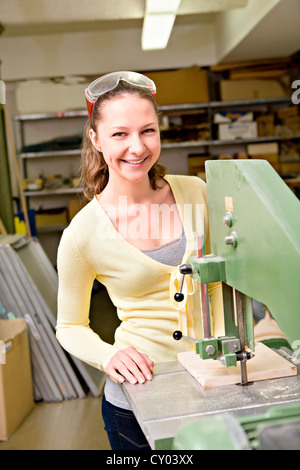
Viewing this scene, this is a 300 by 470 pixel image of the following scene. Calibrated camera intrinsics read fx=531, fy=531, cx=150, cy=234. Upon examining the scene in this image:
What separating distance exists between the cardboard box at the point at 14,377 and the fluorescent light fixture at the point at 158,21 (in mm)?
2579

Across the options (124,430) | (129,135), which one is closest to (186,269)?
(129,135)

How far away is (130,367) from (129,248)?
308 millimetres

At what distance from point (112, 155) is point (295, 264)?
0.58 metres

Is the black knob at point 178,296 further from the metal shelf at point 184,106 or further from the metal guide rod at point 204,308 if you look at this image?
the metal shelf at point 184,106

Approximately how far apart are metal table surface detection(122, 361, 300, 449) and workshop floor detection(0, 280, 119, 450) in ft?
7.04

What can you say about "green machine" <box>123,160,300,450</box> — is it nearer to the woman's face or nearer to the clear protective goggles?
the woman's face

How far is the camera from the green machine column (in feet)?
2.90

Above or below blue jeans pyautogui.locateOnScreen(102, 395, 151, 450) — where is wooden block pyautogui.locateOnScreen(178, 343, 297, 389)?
above

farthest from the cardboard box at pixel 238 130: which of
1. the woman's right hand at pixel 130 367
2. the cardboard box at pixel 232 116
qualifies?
the woman's right hand at pixel 130 367

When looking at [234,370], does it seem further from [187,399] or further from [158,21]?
[158,21]

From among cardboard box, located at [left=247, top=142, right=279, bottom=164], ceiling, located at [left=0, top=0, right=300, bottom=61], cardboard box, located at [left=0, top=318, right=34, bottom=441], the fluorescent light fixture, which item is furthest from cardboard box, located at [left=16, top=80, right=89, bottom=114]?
cardboard box, located at [left=0, top=318, right=34, bottom=441]

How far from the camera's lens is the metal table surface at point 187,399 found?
0.98m

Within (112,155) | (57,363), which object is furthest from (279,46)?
(112,155)
